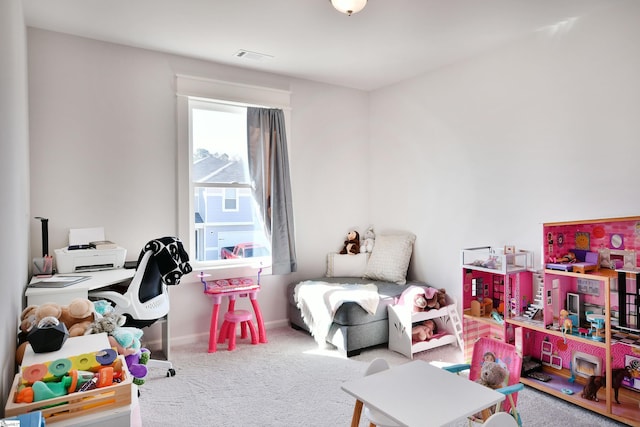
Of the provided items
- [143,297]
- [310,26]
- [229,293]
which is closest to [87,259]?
[143,297]

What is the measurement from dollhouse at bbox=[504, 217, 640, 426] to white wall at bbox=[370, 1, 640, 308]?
0.67 ft

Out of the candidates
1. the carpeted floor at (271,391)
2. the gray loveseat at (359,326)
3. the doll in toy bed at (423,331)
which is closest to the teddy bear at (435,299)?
the doll in toy bed at (423,331)

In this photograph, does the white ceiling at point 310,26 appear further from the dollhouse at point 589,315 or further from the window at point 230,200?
the dollhouse at point 589,315

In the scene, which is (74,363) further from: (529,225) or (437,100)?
(437,100)

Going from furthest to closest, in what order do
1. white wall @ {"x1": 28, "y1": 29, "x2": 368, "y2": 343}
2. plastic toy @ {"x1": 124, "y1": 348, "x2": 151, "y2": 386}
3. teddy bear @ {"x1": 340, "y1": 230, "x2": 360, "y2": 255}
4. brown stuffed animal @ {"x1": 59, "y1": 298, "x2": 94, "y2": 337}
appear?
1. teddy bear @ {"x1": 340, "y1": 230, "x2": 360, "y2": 255}
2. white wall @ {"x1": 28, "y1": 29, "x2": 368, "y2": 343}
3. brown stuffed animal @ {"x1": 59, "y1": 298, "x2": 94, "y2": 337}
4. plastic toy @ {"x1": 124, "y1": 348, "x2": 151, "y2": 386}

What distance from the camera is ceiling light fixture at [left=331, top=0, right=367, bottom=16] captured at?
7.97 feet

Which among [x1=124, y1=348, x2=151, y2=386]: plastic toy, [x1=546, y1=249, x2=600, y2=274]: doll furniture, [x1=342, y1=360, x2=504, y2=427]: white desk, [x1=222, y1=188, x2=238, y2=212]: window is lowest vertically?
[x1=342, y1=360, x2=504, y2=427]: white desk

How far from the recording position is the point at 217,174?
3.82m

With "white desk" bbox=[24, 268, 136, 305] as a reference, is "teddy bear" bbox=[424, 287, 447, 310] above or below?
below

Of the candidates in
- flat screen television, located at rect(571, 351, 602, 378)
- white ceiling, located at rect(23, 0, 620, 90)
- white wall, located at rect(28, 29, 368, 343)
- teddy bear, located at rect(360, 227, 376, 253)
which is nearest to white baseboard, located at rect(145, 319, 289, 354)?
white wall, located at rect(28, 29, 368, 343)

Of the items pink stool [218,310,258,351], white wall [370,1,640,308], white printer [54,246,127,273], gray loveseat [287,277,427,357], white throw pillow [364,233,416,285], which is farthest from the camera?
white throw pillow [364,233,416,285]

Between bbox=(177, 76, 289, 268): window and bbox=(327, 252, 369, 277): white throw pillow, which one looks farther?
bbox=(327, 252, 369, 277): white throw pillow

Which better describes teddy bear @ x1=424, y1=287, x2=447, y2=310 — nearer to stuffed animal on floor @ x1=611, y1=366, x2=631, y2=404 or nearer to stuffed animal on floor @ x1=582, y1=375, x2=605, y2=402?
stuffed animal on floor @ x1=582, y1=375, x2=605, y2=402

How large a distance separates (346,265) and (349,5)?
2581mm
